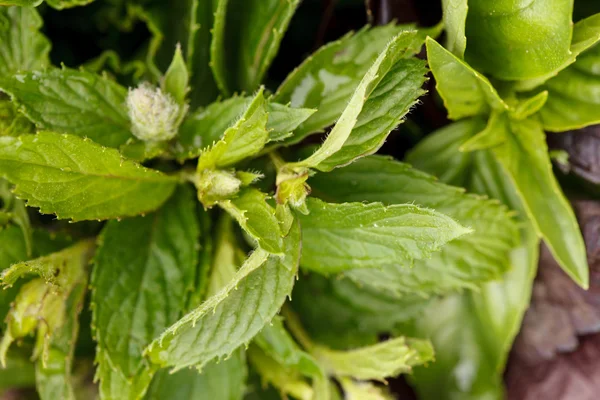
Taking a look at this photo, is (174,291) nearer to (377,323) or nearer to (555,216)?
(377,323)

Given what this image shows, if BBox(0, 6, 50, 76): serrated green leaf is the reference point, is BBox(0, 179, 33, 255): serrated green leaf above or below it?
below

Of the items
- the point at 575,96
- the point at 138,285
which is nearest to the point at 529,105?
the point at 575,96

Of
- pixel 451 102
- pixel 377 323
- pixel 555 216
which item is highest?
pixel 451 102

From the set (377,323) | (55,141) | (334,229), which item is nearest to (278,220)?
(334,229)

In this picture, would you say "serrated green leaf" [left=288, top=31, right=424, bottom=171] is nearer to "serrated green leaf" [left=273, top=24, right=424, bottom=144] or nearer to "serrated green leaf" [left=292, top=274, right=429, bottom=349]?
"serrated green leaf" [left=273, top=24, right=424, bottom=144]

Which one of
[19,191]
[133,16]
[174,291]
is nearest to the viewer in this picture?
[19,191]

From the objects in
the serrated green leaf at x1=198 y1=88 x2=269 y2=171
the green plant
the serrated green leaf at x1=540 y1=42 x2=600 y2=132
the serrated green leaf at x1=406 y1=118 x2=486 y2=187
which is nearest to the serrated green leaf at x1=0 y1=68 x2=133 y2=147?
the green plant

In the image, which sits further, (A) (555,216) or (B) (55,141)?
(A) (555,216)
